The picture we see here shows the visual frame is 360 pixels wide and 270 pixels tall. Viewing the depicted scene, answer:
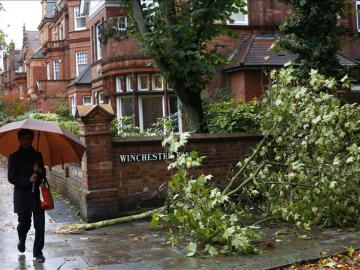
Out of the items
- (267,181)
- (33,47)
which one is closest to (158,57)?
(267,181)

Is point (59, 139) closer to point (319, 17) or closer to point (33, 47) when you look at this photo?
point (319, 17)

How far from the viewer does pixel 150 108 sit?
22766 millimetres

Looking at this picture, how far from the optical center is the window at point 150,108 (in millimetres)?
22672

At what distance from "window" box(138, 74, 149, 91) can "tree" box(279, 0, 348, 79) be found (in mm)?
9268

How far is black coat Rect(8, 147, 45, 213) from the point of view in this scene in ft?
23.3

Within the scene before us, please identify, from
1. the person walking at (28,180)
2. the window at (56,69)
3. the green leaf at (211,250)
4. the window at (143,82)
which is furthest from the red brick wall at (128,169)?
the window at (56,69)

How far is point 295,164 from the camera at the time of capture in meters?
8.71

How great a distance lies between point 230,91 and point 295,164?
12.4 m

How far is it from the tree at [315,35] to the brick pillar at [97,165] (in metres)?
5.75

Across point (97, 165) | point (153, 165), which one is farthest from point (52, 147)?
point (153, 165)

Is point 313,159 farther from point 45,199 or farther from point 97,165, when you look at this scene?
point 45,199

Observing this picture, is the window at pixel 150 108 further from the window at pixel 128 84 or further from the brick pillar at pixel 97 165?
the brick pillar at pixel 97 165

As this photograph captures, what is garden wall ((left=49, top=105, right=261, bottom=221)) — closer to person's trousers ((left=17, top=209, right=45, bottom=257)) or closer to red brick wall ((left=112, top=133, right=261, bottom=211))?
red brick wall ((left=112, top=133, right=261, bottom=211))

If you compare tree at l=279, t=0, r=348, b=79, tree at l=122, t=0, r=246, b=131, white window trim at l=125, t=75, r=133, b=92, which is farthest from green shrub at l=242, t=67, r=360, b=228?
white window trim at l=125, t=75, r=133, b=92
